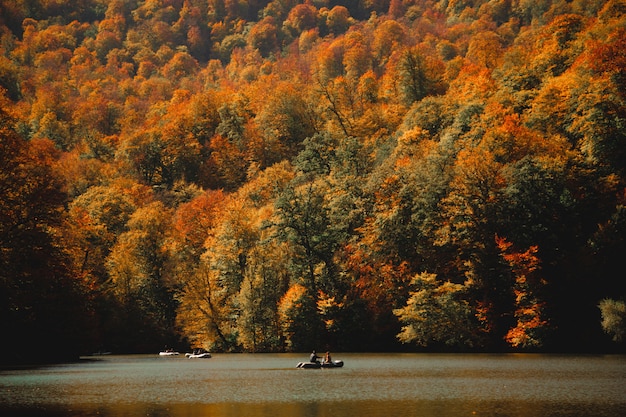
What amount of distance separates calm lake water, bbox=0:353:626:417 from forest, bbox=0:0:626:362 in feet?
38.5

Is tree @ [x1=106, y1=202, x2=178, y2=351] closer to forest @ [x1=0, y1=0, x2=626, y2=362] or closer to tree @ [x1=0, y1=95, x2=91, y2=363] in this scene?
forest @ [x1=0, y1=0, x2=626, y2=362]

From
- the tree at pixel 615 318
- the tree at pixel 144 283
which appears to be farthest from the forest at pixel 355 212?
the tree at pixel 144 283

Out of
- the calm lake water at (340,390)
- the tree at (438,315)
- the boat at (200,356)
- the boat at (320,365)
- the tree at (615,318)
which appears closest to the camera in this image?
the calm lake water at (340,390)

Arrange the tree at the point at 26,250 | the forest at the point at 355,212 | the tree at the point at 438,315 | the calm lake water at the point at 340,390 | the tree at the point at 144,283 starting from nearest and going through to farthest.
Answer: the calm lake water at the point at 340,390
the tree at the point at 26,250
the forest at the point at 355,212
the tree at the point at 438,315
the tree at the point at 144,283

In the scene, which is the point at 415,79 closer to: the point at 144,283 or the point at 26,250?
the point at 144,283

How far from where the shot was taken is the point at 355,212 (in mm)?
86312

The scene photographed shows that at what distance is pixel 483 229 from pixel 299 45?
127690mm

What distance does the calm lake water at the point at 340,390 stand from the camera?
→ 1184 inches

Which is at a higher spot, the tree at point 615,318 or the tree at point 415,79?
the tree at point 415,79

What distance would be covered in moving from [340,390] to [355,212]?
48.7 m

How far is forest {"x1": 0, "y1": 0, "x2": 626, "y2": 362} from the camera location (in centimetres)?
6700


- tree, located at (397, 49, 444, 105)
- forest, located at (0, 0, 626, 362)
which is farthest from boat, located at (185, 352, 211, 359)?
tree, located at (397, 49, 444, 105)

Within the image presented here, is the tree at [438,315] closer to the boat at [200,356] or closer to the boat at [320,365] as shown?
the boat at [320,365]

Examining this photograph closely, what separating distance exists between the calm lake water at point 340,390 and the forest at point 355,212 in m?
11.7
